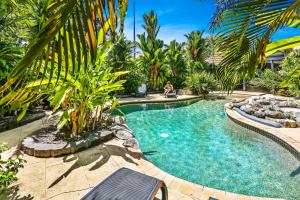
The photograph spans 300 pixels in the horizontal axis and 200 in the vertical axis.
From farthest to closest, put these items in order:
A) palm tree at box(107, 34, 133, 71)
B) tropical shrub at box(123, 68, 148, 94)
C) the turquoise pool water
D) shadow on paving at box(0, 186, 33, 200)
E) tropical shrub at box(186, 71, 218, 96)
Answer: tropical shrub at box(186, 71, 218, 96)
tropical shrub at box(123, 68, 148, 94)
palm tree at box(107, 34, 133, 71)
the turquoise pool water
shadow on paving at box(0, 186, 33, 200)

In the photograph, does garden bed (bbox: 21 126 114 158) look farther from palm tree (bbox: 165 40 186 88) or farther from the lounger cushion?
palm tree (bbox: 165 40 186 88)

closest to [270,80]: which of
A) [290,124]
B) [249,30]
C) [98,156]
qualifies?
[290,124]

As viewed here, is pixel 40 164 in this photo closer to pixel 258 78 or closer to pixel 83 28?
pixel 83 28

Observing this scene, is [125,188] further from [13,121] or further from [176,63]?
[176,63]

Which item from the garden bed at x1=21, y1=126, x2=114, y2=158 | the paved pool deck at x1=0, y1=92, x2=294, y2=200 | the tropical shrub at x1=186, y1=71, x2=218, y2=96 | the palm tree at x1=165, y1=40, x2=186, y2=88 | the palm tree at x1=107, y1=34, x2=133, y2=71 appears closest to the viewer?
the paved pool deck at x1=0, y1=92, x2=294, y2=200

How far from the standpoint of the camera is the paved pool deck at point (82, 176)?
3.17 metres

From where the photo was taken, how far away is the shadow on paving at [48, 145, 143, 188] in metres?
4.13

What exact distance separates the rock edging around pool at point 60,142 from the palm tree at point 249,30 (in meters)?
3.73

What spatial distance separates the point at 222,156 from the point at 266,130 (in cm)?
259

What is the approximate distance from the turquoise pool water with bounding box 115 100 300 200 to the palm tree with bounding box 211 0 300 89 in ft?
9.62

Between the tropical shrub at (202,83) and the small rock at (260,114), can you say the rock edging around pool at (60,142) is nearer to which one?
the small rock at (260,114)

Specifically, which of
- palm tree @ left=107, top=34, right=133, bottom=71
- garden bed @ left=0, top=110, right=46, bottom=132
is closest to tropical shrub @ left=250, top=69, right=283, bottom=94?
palm tree @ left=107, top=34, right=133, bottom=71

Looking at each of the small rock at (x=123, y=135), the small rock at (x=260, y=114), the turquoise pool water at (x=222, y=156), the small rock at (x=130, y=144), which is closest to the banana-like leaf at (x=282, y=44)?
the turquoise pool water at (x=222, y=156)

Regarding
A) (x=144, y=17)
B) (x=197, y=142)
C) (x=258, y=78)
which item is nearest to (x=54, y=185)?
(x=197, y=142)
